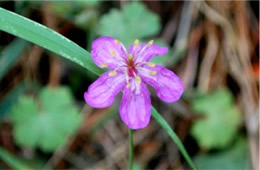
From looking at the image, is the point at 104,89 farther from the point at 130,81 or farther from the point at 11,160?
the point at 11,160

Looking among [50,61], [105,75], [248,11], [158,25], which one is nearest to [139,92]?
[105,75]

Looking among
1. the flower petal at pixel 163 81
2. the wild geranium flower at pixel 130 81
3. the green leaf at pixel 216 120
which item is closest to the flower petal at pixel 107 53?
the wild geranium flower at pixel 130 81

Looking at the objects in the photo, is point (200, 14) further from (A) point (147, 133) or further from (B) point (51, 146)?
(B) point (51, 146)

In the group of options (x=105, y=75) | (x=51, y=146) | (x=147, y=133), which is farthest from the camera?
(x=147, y=133)

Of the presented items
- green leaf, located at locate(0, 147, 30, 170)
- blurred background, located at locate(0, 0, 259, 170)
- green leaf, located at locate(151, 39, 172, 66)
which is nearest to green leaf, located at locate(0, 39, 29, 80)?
blurred background, located at locate(0, 0, 259, 170)

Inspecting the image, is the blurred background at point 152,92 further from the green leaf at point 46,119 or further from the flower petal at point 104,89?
the flower petal at point 104,89

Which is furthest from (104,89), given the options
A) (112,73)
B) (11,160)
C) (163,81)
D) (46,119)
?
(46,119)
